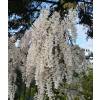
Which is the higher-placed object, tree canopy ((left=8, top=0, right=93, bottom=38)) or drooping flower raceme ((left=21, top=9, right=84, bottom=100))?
tree canopy ((left=8, top=0, right=93, bottom=38))

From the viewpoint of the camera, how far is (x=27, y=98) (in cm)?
197

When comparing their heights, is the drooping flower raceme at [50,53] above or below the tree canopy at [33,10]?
below

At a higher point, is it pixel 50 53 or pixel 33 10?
pixel 33 10
